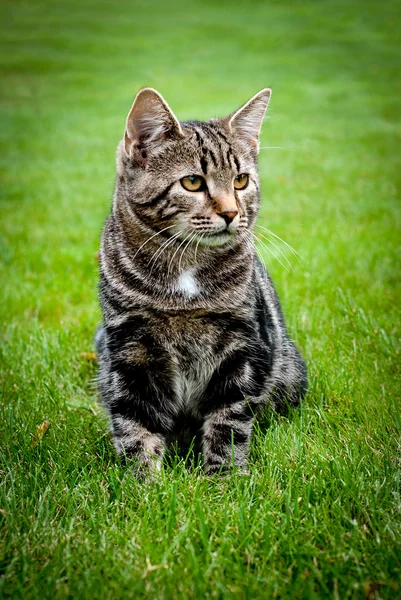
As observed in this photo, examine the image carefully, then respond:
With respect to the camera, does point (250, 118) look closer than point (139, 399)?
No

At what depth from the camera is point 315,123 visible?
11406 millimetres

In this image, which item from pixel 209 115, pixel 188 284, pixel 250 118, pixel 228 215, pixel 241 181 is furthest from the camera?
pixel 209 115

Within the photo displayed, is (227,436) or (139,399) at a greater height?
(139,399)

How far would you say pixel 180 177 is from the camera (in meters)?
2.46

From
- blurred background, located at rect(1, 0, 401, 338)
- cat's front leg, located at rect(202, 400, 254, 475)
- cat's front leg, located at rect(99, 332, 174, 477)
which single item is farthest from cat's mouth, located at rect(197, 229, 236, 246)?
blurred background, located at rect(1, 0, 401, 338)

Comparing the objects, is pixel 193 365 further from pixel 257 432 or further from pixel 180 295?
pixel 257 432

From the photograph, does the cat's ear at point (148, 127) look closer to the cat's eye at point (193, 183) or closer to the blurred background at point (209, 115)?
the cat's eye at point (193, 183)

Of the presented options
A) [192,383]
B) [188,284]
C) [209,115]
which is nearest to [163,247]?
[188,284]

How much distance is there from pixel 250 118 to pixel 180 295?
0.93m

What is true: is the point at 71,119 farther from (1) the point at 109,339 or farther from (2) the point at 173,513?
(2) the point at 173,513

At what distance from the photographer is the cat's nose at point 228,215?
7.89 feet

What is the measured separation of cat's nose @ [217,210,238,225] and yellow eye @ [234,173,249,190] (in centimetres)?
23

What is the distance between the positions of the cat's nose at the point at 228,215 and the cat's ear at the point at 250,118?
1.76 ft

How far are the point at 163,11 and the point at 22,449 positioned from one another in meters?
24.6
